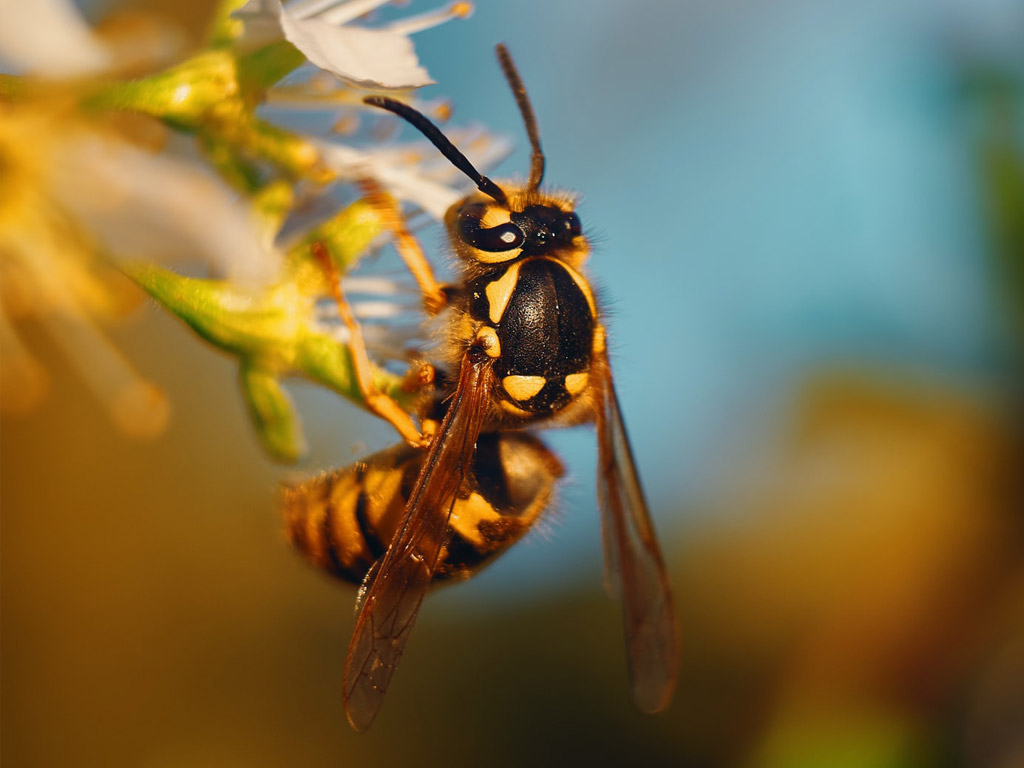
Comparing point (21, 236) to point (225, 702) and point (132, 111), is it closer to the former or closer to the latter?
point (132, 111)

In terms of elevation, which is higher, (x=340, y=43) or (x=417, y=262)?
(x=340, y=43)

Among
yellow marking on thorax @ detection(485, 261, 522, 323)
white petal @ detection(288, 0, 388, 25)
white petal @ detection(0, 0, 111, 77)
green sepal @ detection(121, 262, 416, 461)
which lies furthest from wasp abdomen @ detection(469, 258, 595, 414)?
white petal @ detection(0, 0, 111, 77)

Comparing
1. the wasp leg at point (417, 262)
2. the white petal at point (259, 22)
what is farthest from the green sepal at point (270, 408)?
the white petal at point (259, 22)

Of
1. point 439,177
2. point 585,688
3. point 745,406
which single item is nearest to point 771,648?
point 585,688

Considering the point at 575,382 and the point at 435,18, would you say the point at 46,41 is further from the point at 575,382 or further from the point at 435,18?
the point at 575,382

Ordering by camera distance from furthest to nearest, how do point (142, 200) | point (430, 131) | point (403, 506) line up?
point (142, 200), point (403, 506), point (430, 131)

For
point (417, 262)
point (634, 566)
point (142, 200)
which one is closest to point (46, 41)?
point (142, 200)
